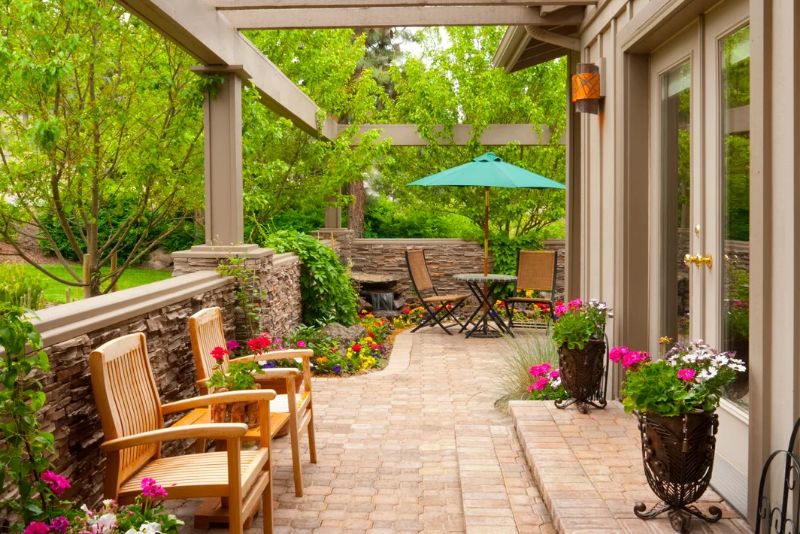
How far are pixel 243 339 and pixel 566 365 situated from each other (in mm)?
2488

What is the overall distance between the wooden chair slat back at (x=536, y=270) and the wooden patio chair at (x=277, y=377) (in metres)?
6.07

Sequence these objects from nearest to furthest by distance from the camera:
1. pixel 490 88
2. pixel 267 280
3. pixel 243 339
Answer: pixel 243 339 → pixel 267 280 → pixel 490 88

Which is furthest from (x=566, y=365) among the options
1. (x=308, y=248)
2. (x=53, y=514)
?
(x=308, y=248)

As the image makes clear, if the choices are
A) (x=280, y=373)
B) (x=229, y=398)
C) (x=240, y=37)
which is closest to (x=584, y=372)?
(x=280, y=373)

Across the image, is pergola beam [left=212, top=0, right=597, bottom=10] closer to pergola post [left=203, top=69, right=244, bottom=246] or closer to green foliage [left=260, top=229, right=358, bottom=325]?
pergola post [left=203, top=69, right=244, bottom=246]

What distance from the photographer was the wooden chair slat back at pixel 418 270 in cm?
1041

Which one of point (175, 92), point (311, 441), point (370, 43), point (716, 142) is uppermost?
point (370, 43)

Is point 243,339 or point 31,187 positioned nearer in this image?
point 243,339

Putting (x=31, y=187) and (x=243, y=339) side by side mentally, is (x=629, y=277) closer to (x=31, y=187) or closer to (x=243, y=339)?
(x=243, y=339)

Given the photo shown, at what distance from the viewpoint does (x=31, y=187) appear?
8094 mm

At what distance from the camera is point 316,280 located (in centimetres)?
895

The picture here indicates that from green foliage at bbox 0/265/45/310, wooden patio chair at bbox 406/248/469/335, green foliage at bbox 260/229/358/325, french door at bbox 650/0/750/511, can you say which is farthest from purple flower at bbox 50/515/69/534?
wooden patio chair at bbox 406/248/469/335

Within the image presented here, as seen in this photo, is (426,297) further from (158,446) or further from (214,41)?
(158,446)

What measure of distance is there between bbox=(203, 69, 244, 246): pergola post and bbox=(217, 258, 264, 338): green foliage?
0.23 meters
